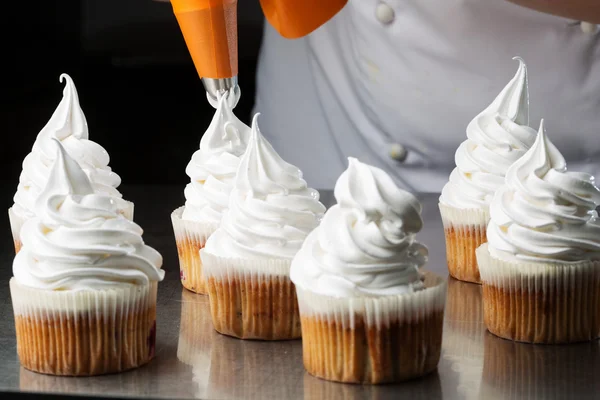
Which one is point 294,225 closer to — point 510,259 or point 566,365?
point 510,259

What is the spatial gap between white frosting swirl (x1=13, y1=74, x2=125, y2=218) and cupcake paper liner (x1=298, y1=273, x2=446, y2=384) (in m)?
0.87

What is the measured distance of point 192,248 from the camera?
7.37 feet

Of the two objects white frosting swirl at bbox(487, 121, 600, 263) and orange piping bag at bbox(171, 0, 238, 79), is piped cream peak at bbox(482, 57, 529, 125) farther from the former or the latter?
orange piping bag at bbox(171, 0, 238, 79)

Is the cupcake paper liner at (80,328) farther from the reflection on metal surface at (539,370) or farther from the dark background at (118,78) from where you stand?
the dark background at (118,78)

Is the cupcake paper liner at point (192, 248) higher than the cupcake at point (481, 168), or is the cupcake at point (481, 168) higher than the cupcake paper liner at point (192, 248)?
the cupcake at point (481, 168)

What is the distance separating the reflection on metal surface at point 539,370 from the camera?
1.58m

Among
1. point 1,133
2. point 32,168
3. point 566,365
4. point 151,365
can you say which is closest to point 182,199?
point 32,168

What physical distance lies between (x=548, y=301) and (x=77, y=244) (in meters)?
0.86

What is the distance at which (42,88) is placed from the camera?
3.88 metres

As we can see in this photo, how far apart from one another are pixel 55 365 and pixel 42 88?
237 centimetres

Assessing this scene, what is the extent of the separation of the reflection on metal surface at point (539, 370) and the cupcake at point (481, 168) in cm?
41

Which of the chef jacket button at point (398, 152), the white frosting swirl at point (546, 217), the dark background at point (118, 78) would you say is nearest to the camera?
the white frosting swirl at point (546, 217)

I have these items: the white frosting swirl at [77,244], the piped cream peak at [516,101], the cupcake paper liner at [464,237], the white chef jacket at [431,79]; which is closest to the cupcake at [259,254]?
the white frosting swirl at [77,244]

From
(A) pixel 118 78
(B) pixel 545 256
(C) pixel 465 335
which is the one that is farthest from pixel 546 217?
(A) pixel 118 78
